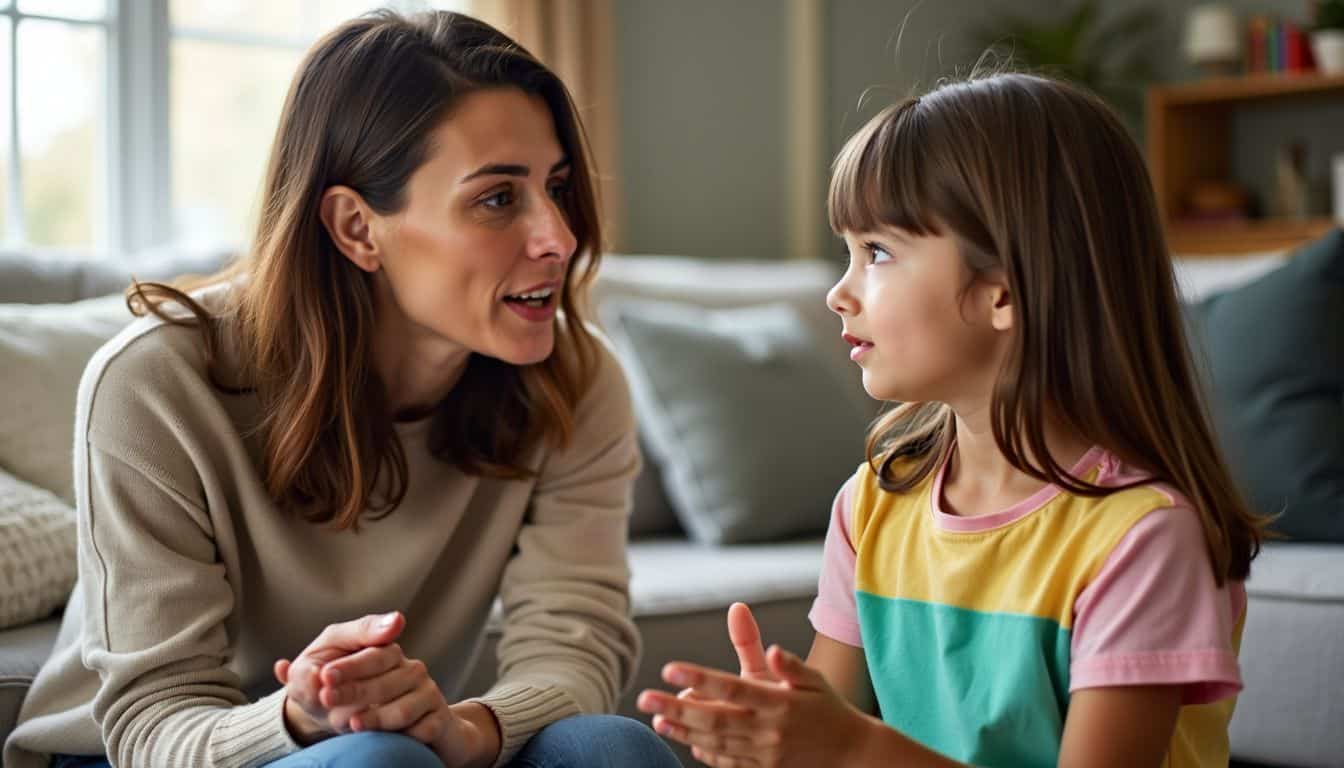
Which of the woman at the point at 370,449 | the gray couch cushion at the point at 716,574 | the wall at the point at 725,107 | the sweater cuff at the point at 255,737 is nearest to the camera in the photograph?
the sweater cuff at the point at 255,737

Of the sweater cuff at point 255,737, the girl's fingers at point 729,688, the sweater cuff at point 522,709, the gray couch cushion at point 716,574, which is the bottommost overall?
the gray couch cushion at point 716,574

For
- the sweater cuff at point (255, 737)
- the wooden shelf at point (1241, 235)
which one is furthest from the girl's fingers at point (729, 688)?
the wooden shelf at point (1241, 235)

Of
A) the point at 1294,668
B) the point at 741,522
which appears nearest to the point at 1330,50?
the point at 741,522

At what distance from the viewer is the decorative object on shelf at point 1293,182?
5.45 metres

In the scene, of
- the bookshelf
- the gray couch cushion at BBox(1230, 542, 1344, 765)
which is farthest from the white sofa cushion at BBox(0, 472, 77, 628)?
the bookshelf

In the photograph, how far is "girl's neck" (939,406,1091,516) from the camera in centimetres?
120

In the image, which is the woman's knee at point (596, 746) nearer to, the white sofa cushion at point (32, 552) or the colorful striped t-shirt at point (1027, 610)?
the colorful striped t-shirt at point (1027, 610)

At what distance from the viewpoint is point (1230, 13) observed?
5.45 meters

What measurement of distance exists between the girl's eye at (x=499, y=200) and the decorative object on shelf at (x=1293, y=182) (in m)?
4.66

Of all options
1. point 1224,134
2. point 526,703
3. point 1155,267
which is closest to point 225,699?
point 526,703

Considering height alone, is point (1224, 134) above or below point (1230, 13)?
below

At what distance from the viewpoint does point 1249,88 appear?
5328 mm

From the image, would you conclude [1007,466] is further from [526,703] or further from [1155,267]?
[526,703]

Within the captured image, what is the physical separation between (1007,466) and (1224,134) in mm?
5093
